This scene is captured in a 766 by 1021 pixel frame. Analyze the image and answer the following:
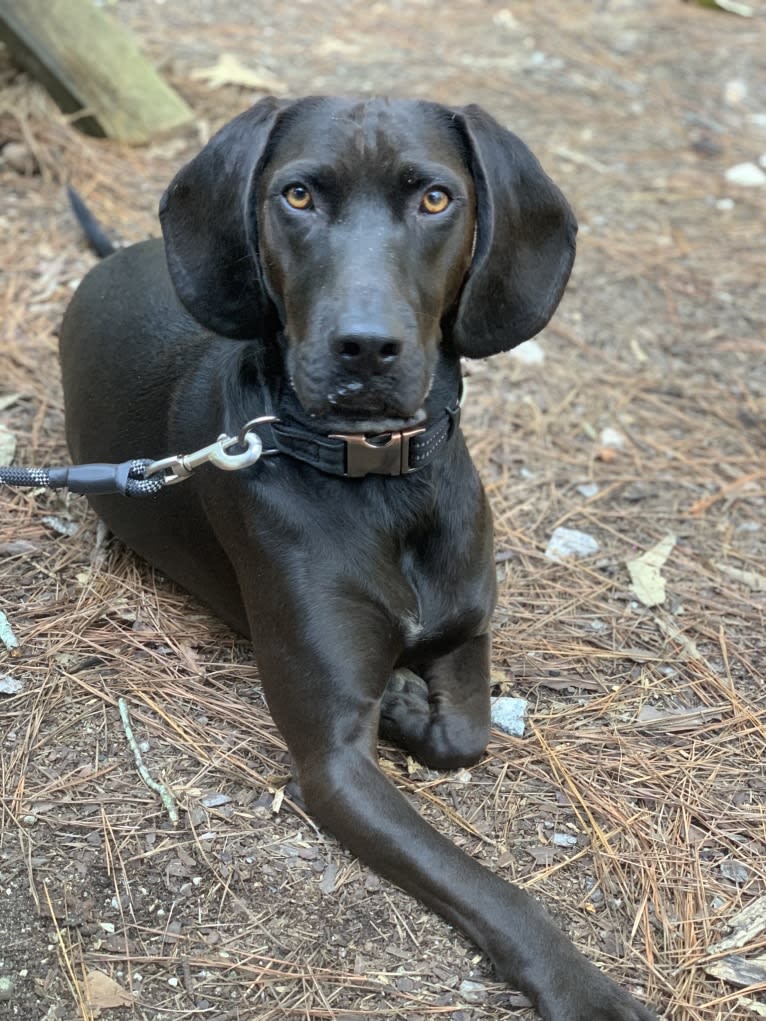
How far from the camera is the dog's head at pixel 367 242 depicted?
2537 mm

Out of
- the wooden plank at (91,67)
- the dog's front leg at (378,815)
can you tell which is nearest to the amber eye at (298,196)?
the dog's front leg at (378,815)

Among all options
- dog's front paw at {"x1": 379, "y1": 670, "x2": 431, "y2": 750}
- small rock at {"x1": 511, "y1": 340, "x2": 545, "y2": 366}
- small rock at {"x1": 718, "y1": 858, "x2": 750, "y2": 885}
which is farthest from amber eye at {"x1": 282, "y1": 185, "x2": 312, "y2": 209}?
small rock at {"x1": 511, "y1": 340, "x2": 545, "y2": 366}

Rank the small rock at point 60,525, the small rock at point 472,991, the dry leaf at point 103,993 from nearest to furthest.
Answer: the dry leaf at point 103,993
the small rock at point 472,991
the small rock at point 60,525

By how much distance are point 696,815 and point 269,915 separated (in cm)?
117

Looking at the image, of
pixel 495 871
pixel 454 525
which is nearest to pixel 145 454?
pixel 454 525

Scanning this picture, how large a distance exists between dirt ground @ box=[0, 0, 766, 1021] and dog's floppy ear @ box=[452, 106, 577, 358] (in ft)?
3.71

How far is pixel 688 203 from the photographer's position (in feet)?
21.0

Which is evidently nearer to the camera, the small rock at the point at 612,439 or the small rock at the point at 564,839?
the small rock at the point at 564,839

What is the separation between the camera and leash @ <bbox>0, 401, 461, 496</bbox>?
2781mm

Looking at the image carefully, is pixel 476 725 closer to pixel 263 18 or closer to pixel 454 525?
pixel 454 525

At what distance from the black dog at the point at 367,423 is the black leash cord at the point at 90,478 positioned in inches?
9.3

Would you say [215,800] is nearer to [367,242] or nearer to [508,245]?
[367,242]

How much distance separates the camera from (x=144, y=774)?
2.93m

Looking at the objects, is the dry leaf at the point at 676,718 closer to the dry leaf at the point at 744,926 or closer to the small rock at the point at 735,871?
the small rock at the point at 735,871
